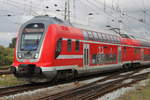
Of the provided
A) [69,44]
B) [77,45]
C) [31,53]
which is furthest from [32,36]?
[77,45]

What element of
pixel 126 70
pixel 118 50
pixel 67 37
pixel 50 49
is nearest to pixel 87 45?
pixel 67 37

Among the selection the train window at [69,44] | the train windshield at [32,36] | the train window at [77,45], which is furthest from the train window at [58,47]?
the train window at [77,45]

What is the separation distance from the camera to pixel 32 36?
13.2 metres

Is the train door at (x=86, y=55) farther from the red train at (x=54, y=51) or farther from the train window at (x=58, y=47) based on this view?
the train window at (x=58, y=47)

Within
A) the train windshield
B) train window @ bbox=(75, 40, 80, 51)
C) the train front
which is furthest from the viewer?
train window @ bbox=(75, 40, 80, 51)

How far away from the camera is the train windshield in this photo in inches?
508

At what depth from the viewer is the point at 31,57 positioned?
500 inches

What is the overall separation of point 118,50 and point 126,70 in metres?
3.45

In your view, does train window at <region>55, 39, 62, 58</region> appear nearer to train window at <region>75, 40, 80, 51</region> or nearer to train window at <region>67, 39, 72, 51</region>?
train window at <region>67, 39, 72, 51</region>

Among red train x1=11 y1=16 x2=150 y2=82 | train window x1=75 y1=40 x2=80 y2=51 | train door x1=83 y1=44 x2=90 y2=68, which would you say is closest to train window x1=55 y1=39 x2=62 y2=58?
red train x1=11 y1=16 x2=150 y2=82

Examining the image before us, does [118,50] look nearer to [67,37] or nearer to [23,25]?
[67,37]

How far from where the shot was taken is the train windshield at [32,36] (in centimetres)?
1291

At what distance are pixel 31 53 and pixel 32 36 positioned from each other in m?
0.94

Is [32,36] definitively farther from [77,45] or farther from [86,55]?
[86,55]
